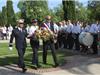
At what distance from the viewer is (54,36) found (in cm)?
1430

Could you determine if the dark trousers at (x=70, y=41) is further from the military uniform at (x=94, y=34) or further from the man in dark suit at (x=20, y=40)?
the man in dark suit at (x=20, y=40)

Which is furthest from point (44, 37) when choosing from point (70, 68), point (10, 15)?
point (10, 15)

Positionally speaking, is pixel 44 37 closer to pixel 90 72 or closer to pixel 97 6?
pixel 90 72

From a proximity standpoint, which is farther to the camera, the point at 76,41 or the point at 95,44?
the point at 76,41

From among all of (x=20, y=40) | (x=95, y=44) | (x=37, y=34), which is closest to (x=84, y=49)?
(x=95, y=44)

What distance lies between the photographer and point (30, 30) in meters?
14.2

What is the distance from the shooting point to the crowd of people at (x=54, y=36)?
13562mm

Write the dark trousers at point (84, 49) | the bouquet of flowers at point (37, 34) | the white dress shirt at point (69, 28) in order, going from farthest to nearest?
the white dress shirt at point (69, 28) < the dark trousers at point (84, 49) < the bouquet of flowers at point (37, 34)

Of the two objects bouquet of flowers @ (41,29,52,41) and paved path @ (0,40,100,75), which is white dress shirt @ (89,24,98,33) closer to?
paved path @ (0,40,100,75)

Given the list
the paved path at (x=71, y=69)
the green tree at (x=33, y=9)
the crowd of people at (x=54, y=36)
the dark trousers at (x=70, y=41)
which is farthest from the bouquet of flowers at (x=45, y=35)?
the green tree at (x=33, y=9)

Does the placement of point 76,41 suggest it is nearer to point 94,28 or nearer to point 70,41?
point 70,41

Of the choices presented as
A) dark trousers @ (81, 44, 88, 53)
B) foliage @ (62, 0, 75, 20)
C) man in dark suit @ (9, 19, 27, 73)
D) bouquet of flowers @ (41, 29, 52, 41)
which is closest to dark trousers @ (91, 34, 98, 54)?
dark trousers @ (81, 44, 88, 53)

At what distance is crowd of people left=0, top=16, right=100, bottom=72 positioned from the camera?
13.6 metres

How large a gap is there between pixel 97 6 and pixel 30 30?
47970 mm
